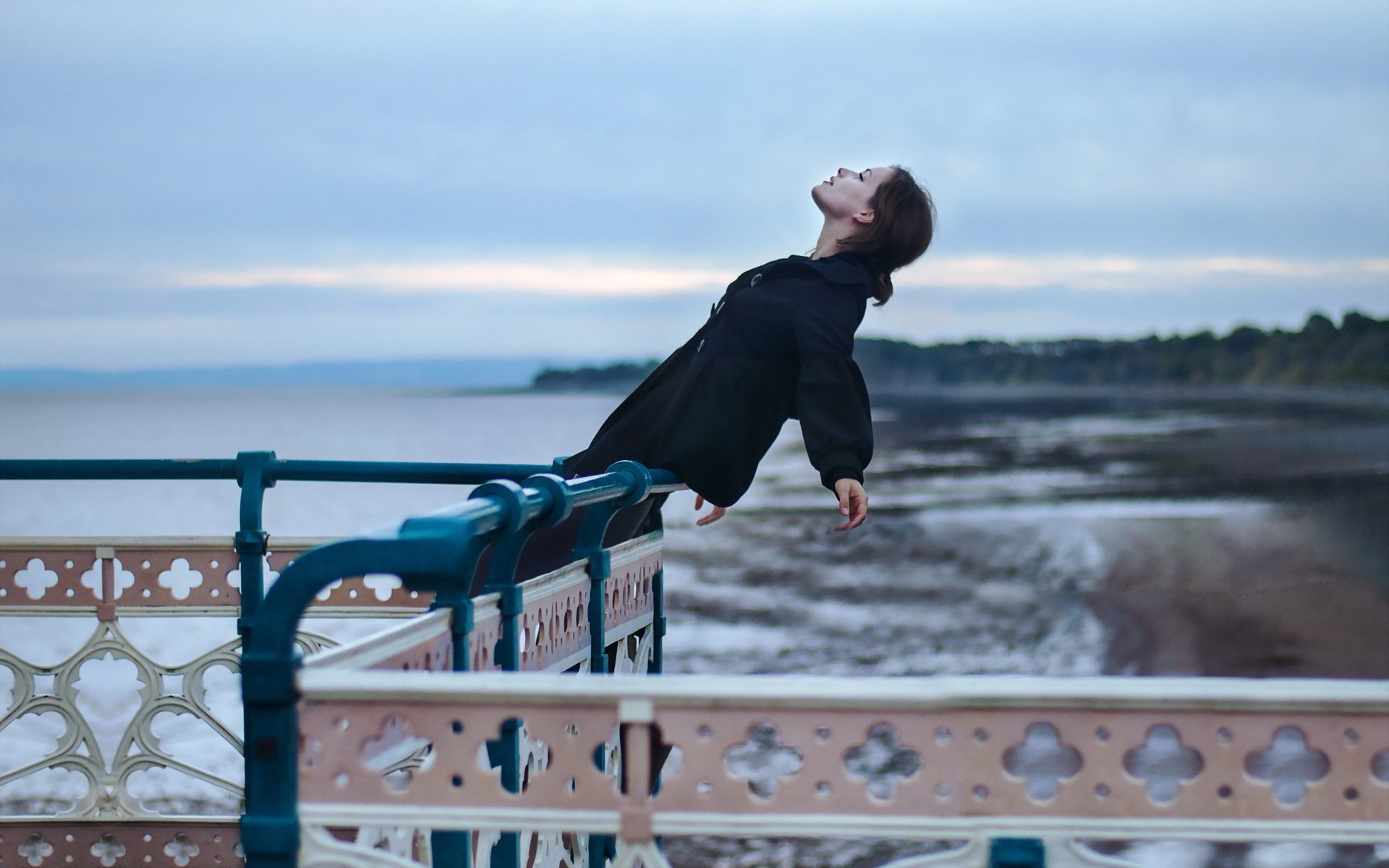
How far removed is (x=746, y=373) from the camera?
3.83 m

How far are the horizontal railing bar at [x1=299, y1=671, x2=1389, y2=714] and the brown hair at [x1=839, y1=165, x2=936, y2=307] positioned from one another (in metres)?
2.28

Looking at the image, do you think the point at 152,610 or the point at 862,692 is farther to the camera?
the point at 152,610

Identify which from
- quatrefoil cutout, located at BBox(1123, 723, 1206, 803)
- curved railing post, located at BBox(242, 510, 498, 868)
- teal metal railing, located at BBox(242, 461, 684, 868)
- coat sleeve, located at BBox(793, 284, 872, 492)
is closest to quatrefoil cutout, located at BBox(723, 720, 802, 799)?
quatrefoil cutout, located at BBox(1123, 723, 1206, 803)

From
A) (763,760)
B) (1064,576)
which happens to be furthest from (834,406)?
(1064,576)

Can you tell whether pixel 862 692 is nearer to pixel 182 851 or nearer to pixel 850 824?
pixel 850 824

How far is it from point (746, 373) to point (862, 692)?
6.47 feet

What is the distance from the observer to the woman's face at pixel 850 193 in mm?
4105

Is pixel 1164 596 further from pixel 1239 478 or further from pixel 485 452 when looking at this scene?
pixel 485 452

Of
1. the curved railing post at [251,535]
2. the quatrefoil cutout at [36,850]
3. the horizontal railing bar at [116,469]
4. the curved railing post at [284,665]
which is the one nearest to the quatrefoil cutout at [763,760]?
the quatrefoil cutout at [36,850]

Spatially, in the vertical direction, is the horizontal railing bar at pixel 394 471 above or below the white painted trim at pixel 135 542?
above

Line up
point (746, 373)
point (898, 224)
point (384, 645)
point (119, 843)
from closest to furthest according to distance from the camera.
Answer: point (384, 645) → point (746, 373) → point (898, 224) → point (119, 843)

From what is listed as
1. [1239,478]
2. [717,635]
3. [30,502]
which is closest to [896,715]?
[717,635]

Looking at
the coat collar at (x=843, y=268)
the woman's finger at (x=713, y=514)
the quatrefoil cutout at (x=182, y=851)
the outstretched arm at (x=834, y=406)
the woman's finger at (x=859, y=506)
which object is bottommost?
the quatrefoil cutout at (x=182, y=851)

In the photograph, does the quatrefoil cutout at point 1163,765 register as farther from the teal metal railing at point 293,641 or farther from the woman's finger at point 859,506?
the teal metal railing at point 293,641
